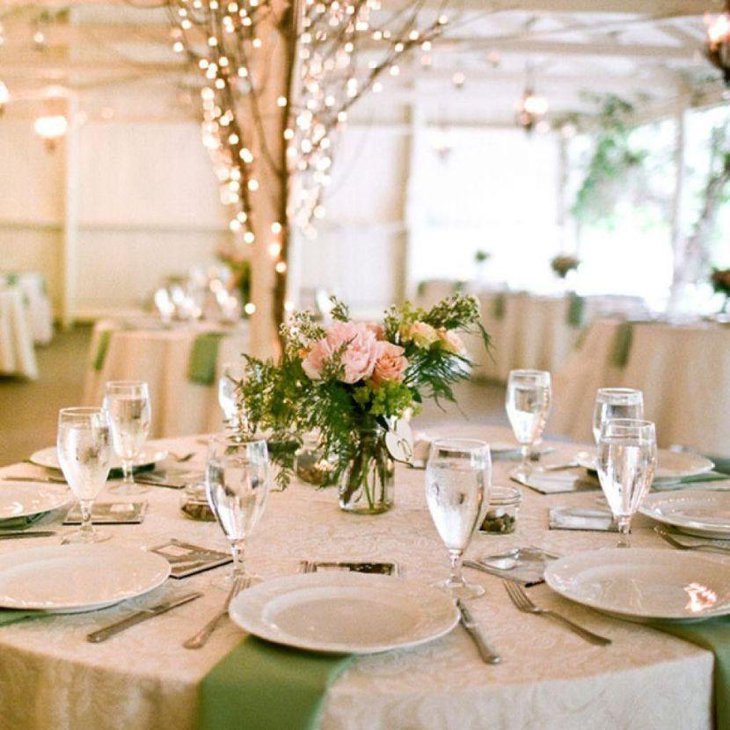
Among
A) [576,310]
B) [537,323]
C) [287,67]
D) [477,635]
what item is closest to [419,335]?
[477,635]

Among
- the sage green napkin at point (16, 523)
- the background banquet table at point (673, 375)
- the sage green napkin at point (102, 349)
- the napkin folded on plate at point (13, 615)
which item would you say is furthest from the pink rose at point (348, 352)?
the sage green napkin at point (102, 349)

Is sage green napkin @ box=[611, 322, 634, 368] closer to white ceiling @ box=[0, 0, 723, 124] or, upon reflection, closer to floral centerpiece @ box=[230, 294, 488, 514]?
white ceiling @ box=[0, 0, 723, 124]

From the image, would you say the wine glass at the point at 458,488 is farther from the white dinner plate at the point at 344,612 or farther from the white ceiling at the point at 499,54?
the white ceiling at the point at 499,54

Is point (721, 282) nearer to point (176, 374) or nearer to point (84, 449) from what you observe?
point (176, 374)

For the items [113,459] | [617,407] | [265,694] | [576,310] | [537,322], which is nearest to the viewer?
[265,694]

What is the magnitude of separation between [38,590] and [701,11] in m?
8.01

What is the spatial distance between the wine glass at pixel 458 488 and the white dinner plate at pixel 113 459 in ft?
2.87

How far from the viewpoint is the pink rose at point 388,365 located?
1.64 m

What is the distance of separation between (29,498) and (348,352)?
1.94 ft

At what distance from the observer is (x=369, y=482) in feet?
5.79

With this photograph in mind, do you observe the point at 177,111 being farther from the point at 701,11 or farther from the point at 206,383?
the point at 206,383

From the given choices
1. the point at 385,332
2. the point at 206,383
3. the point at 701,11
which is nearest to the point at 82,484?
the point at 385,332

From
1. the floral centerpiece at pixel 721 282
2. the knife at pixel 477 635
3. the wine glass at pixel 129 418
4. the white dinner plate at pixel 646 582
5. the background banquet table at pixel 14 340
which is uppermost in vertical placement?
the floral centerpiece at pixel 721 282

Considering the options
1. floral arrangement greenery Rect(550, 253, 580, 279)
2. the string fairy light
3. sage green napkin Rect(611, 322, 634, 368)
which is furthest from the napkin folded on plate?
floral arrangement greenery Rect(550, 253, 580, 279)
